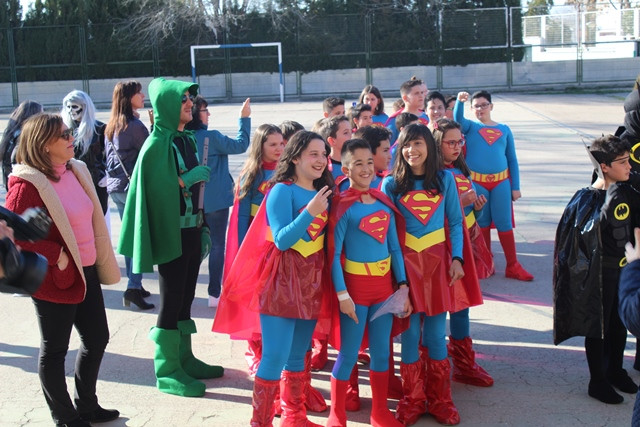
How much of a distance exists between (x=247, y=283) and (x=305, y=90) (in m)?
26.4

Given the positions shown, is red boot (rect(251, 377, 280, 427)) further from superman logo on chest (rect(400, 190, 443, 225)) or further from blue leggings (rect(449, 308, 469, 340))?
blue leggings (rect(449, 308, 469, 340))

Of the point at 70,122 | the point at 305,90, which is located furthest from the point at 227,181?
the point at 305,90

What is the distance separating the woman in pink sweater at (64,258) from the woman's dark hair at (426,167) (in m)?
1.73

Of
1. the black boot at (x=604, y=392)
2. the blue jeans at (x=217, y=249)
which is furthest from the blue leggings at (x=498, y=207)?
the black boot at (x=604, y=392)

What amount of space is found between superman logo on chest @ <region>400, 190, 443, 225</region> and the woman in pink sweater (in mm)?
1727

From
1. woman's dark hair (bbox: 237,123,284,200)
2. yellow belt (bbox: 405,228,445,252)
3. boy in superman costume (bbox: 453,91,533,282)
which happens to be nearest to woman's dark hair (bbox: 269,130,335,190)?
yellow belt (bbox: 405,228,445,252)

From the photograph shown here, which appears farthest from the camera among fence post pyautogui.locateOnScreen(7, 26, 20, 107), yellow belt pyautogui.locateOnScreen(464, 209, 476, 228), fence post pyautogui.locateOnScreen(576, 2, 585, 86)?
fence post pyautogui.locateOnScreen(7, 26, 20, 107)

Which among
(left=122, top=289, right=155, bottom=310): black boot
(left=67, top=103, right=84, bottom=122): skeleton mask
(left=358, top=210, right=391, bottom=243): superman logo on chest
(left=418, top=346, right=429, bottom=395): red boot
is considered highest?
(left=67, top=103, right=84, bottom=122): skeleton mask

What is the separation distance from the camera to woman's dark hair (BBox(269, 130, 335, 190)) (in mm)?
4230

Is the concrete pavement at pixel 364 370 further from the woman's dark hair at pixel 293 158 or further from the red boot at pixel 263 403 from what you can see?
the woman's dark hair at pixel 293 158

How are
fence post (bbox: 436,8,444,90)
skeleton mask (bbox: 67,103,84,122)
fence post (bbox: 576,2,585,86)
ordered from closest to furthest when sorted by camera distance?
1. skeleton mask (bbox: 67,103,84,122)
2. fence post (bbox: 576,2,585,86)
3. fence post (bbox: 436,8,444,90)

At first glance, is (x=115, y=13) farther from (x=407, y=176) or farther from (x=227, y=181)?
(x=407, y=176)

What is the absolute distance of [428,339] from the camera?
180 inches

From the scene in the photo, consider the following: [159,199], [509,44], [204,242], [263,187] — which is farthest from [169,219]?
[509,44]
